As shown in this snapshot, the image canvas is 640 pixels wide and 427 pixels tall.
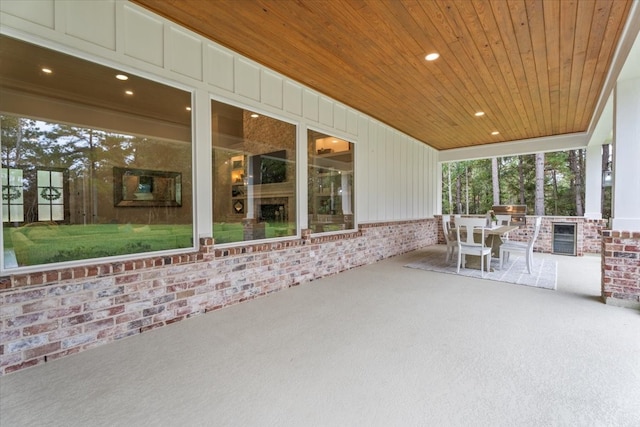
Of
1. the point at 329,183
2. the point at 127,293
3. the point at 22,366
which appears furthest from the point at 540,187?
the point at 22,366

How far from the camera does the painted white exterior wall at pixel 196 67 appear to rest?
2357 mm

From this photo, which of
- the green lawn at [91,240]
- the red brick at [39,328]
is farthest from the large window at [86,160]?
the red brick at [39,328]

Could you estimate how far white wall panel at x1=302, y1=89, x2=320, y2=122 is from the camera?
4660 mm

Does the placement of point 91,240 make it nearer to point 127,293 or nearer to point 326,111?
point 127,293

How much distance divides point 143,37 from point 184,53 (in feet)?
1.33

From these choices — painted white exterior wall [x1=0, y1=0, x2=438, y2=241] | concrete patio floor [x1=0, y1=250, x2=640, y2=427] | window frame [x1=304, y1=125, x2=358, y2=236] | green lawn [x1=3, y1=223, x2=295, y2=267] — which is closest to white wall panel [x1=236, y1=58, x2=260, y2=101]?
painted white exterior wall [x1=0, y1=0, x2=438, y2=241]

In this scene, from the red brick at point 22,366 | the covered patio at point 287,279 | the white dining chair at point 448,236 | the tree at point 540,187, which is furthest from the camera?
the tree at point 540,187

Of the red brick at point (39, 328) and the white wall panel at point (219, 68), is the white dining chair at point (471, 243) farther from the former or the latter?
the red brick at point (39, 328)

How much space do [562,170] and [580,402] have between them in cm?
1894

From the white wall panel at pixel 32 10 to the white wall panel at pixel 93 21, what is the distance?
0.34 ft

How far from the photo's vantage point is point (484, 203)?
19.3 metres

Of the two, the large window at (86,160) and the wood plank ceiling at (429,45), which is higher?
the wood plank ceiling at (429,45)

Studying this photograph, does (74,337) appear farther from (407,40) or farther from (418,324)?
(407,40)

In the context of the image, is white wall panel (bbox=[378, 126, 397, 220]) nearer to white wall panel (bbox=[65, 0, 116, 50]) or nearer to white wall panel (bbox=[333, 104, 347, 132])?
white wall panel (bbox=[333, 104, 347, 132])
